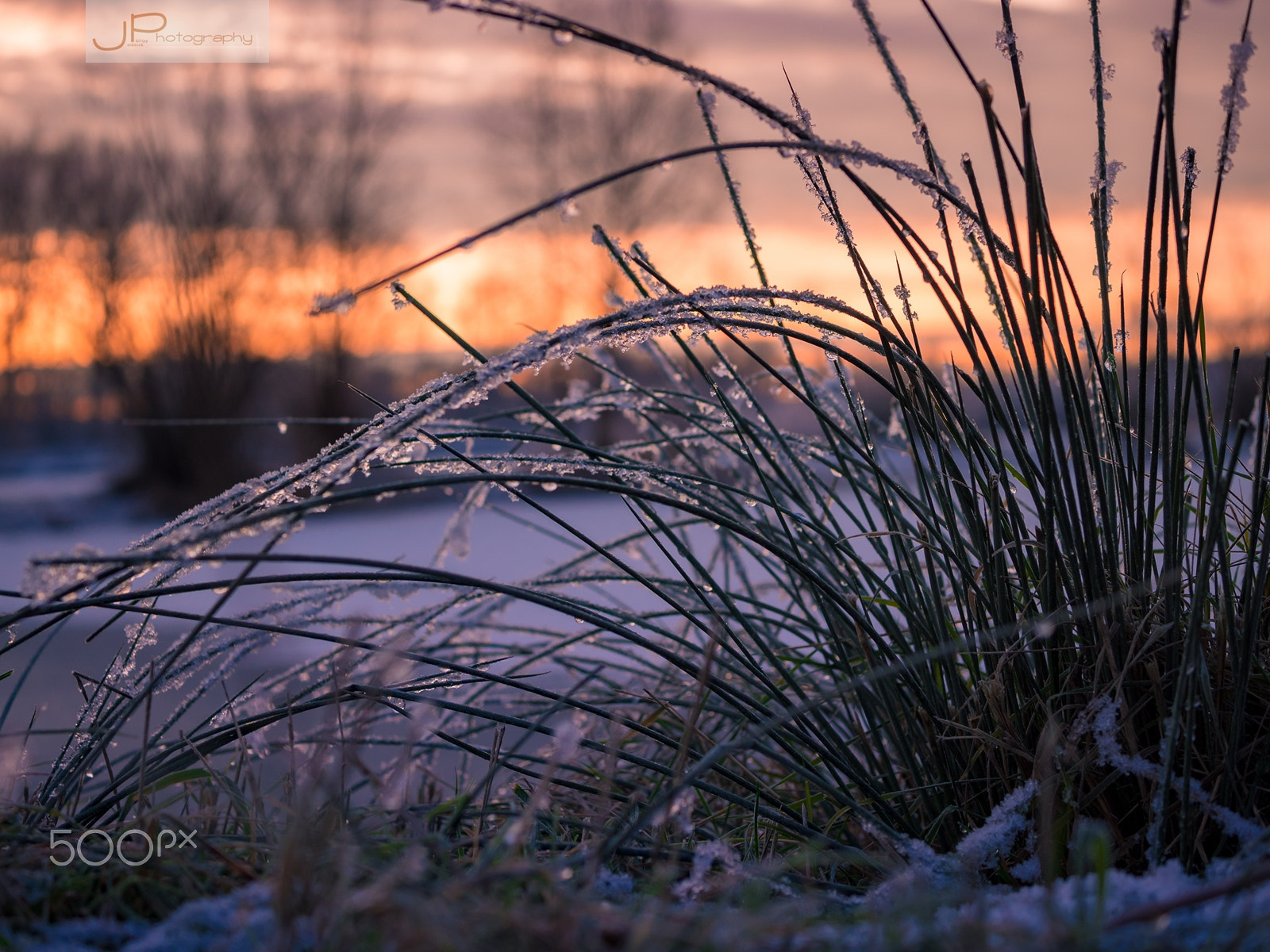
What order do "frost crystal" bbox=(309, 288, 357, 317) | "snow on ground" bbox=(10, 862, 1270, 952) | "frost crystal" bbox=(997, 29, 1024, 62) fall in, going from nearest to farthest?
1. "snow on ground" bbox=(10, 862, 1270, 952)
2. "frost crystal" bbox=(309, 288, 357, 317)
3. "frost crystal" bbox=(997, 29, 1024, 62)

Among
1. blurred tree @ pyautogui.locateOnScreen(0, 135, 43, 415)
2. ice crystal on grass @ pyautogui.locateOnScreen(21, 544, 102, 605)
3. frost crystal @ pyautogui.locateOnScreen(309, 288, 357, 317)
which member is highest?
blurred tree @ pyautogui.locateOnScreen(0, 135, 43, 415)

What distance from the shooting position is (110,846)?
2.06 feet

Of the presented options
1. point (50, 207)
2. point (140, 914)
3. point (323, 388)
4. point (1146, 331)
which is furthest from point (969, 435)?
point (50, 207)

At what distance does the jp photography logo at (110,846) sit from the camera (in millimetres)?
624

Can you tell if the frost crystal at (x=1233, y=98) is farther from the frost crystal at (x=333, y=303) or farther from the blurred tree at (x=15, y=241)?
the blurred tree at (x=15, y=241)

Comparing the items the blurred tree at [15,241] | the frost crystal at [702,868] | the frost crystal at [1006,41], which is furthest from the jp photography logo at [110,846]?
the blurred tree at [15,241]

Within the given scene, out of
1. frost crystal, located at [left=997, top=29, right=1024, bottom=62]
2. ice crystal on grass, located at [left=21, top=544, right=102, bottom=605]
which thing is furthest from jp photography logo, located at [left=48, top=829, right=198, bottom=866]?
frost crystal, located at [left=997, top=29, right=1024, bottom=62]

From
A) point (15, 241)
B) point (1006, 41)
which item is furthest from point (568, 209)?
point (15, 241)

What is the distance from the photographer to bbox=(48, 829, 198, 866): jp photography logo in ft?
2.05

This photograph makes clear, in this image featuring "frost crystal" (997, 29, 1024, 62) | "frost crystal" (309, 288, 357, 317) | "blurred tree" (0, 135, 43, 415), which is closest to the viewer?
"frost crystal" (309, 288, 357, 317)

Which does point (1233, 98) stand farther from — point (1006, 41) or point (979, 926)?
point (979, 926)

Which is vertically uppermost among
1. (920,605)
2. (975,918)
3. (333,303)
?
(333,303)

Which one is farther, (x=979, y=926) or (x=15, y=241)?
(x=15, y=241)

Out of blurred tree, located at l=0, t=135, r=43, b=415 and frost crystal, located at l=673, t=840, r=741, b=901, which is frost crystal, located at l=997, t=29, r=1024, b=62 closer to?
frost crystal, located at l=673, t=840, r=741, b=901
